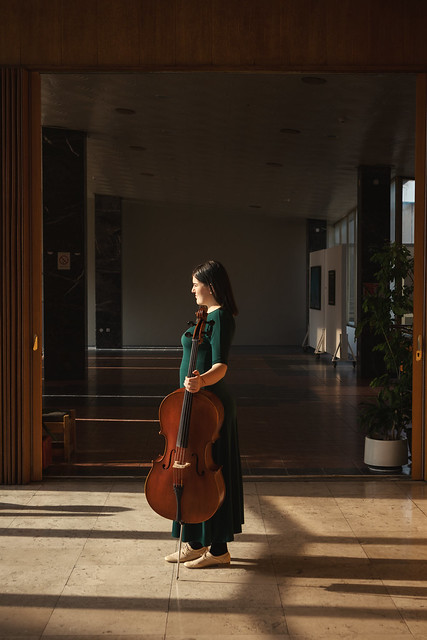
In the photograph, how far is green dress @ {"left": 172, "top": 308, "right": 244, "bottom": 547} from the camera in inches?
145

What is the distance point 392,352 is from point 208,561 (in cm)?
286

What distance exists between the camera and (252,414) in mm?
8625

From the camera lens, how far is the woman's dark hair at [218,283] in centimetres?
374

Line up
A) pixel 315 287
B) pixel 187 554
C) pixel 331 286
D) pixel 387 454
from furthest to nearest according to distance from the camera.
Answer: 1. pixel 315 287
2. pixel 331 286
3. pixel 387 454
4. pixel 187 554

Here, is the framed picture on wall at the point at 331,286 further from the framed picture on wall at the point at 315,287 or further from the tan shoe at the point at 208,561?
the tan shoe at the point at 208,561

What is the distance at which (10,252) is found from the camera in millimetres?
5406

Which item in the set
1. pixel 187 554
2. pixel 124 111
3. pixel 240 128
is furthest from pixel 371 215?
pixel 187 554

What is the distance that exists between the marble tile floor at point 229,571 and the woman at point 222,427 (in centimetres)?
10

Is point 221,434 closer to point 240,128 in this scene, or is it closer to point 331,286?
point 240,128

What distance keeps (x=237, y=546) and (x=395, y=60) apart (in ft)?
11.2

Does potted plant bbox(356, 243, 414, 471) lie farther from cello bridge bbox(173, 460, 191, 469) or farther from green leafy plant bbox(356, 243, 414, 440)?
cello bridge bbox(173, 460, 191, 469)

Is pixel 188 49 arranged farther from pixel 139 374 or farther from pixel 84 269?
pixel 139 374

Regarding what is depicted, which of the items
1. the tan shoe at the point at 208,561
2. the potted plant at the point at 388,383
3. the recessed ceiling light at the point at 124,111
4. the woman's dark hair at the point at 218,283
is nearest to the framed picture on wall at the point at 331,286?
the recessed ceiling light at the point at 124,111


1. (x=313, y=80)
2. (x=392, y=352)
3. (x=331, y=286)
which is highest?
(x=313, y=80)
